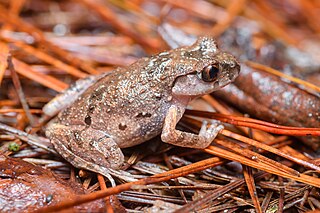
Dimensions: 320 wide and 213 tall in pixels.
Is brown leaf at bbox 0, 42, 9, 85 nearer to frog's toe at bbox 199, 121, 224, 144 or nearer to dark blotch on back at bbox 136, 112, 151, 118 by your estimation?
dark blotch on back at bbox 136, 112, 151, 118

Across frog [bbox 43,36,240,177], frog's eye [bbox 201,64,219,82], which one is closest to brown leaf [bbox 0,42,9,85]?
frog [bbox 43,36,240,177]

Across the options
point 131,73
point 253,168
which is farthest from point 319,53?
point 131,73

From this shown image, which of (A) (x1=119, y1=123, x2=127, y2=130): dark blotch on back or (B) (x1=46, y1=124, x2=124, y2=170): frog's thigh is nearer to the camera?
(B) (x1=46, y1=124, x2=124, y2=170): frog's thigh

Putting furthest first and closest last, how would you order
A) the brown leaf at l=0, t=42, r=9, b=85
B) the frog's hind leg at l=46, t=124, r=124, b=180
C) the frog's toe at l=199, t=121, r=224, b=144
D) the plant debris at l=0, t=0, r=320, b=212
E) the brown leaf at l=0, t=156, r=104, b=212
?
1. the brown leaf at l=0, t=42, r=9, b=85
2. the frog's toe at l=199, t=121, r=224, b=144
3. the frog's hind leg at l=46, t=124, r=124, b=180
4. the plant debris at l=0, t=0, r=320, b=212
5. the brown leaf at l=0, t=156, r=104, b=212

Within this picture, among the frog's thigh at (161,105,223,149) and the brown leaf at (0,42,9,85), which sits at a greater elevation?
the brown leaf at (0,42,9,85)

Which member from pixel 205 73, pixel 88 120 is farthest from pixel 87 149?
pixel 205 73

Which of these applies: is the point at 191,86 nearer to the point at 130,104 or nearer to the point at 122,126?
the point at 130,104

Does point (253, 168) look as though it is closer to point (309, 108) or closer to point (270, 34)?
point (309, 108)

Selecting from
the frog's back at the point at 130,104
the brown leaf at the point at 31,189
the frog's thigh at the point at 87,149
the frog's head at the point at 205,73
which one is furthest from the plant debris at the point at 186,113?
the frog's head at the point at 205,73

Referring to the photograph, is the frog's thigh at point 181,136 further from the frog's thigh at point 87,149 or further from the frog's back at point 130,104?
the frog's thigh at point 87,149
